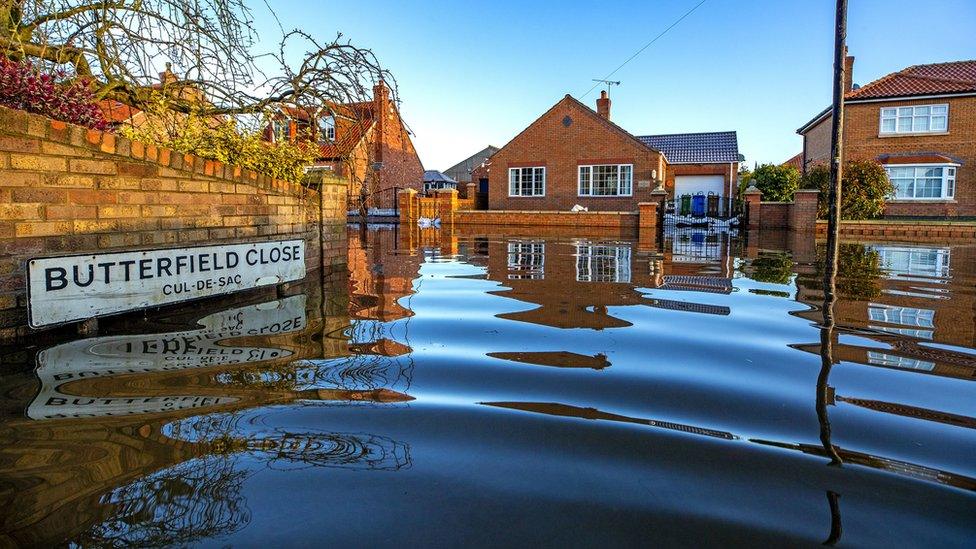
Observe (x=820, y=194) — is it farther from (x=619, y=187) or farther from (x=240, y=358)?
(x=240, y=358)

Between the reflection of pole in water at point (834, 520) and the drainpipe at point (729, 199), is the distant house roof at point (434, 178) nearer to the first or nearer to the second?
the drainpipe at point (729, 199)

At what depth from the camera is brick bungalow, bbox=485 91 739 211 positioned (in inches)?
1202

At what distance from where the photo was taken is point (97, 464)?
2168 mm

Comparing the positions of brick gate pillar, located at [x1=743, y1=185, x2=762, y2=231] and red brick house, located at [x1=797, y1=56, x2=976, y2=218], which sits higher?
red brick house, located at [x1=797, y1=56, x2=976, y2=218]

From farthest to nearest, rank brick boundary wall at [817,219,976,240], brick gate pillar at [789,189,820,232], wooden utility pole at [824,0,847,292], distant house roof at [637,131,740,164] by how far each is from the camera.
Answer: distant house roof at [637,131,740,164] → brick gate pillar at [789,189,820,232] → brick boundary wall at [817,219,976,240] → wooden utility pole at [824,0,847,292]

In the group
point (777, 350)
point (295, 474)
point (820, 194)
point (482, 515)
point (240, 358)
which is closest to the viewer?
point (482, 515)

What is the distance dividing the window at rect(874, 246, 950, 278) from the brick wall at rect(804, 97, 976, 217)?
1759 centimetres

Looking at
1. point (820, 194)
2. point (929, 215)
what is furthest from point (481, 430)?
point (929, 215)

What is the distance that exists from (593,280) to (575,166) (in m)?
24.9

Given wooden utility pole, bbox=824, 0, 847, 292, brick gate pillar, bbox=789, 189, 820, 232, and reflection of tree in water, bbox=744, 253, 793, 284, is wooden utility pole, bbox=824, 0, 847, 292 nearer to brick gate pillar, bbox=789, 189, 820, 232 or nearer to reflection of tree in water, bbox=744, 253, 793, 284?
reflection of tree in water, bbox=744, 253, 793, 284

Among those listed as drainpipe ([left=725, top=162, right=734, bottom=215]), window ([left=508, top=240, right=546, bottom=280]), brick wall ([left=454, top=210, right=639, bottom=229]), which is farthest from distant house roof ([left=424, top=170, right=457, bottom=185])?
window ([left=508, top=240, right=546, bottom=280])

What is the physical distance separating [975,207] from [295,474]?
1371 inches

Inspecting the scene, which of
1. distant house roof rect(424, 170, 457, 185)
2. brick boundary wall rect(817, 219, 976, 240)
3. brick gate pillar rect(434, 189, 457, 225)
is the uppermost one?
distant house roof rect(424, 170, 457, 185)

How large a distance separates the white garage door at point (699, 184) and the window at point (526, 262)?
25.3 metres
